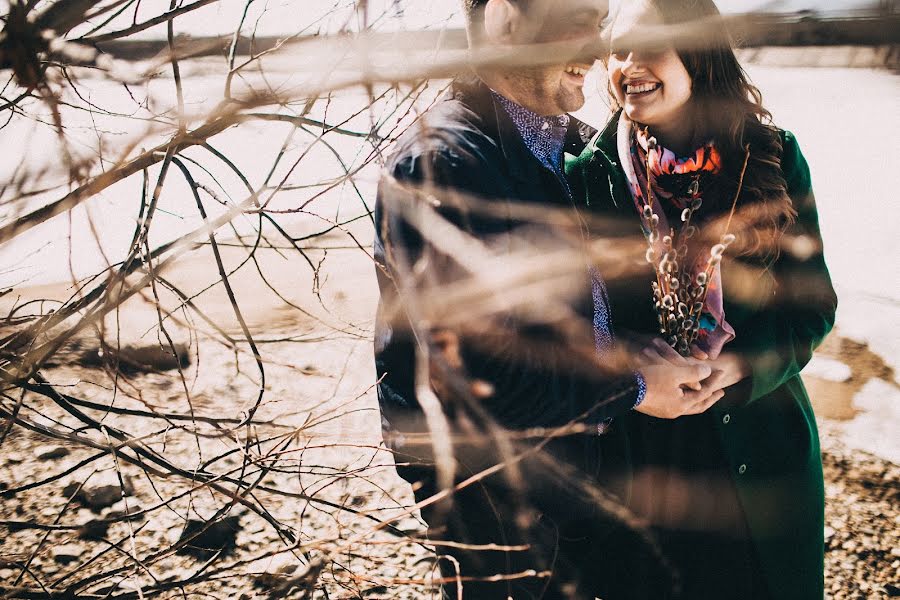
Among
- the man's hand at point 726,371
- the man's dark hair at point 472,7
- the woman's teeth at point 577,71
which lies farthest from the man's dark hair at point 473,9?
the man's hand at point 726,371

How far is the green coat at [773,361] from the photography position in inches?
68.2

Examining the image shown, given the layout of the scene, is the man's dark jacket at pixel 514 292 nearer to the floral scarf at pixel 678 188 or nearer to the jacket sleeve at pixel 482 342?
the jacket sleeve at pixel 482 342

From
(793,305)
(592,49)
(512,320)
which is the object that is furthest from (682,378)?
(592,49)

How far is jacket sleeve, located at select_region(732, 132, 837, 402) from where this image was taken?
1.71 meters

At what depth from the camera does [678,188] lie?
1748mm

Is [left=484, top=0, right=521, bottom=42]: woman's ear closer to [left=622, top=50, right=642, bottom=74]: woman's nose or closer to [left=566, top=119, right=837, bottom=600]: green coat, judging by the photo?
[left=622, top=50, right=642, bottom=74]: woman's nose

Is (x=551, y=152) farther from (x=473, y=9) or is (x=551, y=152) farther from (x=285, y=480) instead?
(x=285, y=480)

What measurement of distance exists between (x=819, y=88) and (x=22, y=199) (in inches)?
390

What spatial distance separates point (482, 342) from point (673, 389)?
70cm

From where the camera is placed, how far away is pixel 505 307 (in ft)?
3.48

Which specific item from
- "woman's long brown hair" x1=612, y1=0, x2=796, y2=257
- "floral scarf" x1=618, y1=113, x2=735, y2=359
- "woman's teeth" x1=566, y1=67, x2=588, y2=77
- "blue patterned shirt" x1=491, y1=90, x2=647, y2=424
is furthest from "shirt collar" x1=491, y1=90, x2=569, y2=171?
"woman's long brown hair" x1=612, y1=0, x2=796, y2=257

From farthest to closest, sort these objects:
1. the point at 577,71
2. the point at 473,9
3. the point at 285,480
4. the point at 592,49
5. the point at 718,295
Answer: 1. the point at 285,480
2. the point at 718,295
3. the point at 577,71
4. the point at 473,9
5. the point at 592,49

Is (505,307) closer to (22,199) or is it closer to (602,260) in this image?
(602,260)

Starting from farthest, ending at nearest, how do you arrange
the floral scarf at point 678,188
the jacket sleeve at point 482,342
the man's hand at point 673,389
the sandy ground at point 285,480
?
1. the sandy ground at point 285,480
2. the floral scarf at point 678,188
3. the man's hand at point 673,389
4. the jacket sleeve at point 482,342
